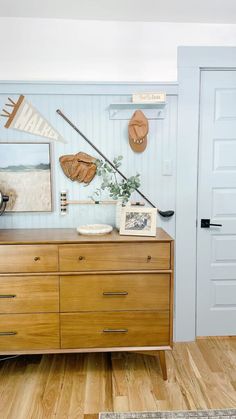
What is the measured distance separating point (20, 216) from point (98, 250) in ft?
2.43

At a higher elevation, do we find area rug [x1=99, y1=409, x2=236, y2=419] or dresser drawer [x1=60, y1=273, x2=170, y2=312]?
dresser drawer [x1=60, y1=273, x2=170, y2=312]

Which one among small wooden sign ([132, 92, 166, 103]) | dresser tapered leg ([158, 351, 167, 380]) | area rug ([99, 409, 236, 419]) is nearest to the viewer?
area rug ([99, 409, 236, 419])

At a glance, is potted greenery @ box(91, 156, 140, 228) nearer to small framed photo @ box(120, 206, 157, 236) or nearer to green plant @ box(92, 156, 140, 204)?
green plant @ box(92, 156, 140, 204)

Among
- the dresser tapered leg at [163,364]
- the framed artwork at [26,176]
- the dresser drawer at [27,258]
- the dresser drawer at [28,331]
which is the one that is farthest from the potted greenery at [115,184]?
the dresser tapered leg at [163,364]

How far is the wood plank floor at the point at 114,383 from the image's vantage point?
1.80 m

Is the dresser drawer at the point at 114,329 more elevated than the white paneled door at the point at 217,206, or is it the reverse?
the white paneled door at the point at 217,206

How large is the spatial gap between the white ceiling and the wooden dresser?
1.47m

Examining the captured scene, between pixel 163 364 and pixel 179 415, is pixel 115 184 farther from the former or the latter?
pixel 179 415

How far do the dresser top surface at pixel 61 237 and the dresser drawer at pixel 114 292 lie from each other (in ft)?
0.72

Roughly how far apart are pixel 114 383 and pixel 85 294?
1.91ft

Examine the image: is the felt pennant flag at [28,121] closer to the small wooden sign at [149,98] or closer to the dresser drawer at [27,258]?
the small wooden sign at [149,98]

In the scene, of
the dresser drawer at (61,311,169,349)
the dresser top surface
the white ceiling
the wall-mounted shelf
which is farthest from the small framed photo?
the white ceiling

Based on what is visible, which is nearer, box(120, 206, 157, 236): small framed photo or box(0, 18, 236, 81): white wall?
box(120, 206, 157, 236): small framed photo

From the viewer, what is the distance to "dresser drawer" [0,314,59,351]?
6.46ft
